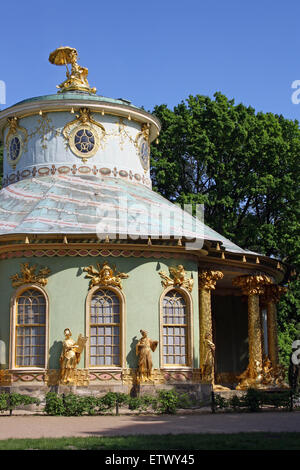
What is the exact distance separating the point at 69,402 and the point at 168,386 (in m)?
4.29

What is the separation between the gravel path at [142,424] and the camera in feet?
46.2

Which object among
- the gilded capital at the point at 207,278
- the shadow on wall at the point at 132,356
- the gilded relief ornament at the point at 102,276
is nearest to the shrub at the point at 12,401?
the shadow on wall at the point at 132,356

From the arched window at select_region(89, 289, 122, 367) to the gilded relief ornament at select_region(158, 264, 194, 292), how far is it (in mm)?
1626

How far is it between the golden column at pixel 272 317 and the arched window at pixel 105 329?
789 cm

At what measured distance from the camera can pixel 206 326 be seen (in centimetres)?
2336

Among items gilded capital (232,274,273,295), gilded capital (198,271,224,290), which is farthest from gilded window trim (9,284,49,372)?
gilded capital (232,274,273,295)

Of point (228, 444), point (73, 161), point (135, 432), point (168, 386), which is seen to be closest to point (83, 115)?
point (73, 161)

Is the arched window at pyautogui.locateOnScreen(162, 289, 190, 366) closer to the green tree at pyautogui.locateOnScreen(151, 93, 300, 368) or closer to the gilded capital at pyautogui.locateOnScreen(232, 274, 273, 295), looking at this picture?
the gilded capital at pyautogui.locateOnScreen(232, 274, 273, 295)

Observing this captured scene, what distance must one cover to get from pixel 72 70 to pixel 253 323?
13165 mm

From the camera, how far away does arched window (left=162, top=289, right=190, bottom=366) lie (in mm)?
22047

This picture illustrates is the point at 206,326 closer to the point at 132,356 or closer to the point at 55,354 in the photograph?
the point at 132,356

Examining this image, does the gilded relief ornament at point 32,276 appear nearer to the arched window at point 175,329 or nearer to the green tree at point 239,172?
the arched window at point 175,329

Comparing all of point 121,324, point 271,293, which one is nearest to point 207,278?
point 121,324
